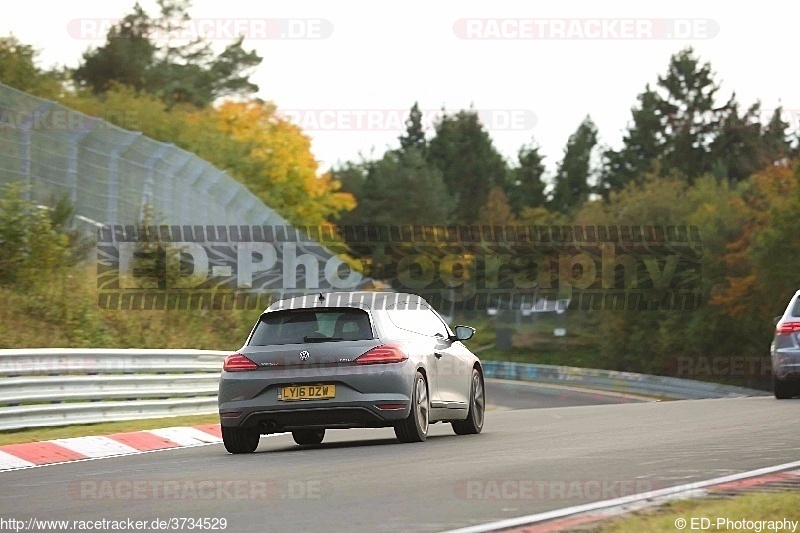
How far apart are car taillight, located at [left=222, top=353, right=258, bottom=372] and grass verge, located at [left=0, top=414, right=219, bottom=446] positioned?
2575 mm

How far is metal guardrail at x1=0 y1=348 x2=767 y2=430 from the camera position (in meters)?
16.3

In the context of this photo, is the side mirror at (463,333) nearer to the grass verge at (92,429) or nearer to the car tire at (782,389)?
the grass verge at (92,429)

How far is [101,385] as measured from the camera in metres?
18.0

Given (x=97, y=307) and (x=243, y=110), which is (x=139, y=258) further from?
(x=243, y=110)

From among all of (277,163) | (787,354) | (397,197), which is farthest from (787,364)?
(397,197)

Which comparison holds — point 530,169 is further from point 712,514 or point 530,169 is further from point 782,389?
point 712,514

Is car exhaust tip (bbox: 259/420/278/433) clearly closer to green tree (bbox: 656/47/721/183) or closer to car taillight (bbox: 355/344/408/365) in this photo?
car taillight (bbox: 355/344/408/365)

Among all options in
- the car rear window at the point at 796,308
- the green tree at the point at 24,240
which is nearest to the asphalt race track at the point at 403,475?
the car rear window at the point at 796,308

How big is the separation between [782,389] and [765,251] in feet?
166

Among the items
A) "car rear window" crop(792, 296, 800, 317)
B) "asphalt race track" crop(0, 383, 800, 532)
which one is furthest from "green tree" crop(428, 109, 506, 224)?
"asphalt race track" crop(0, 383, 800, 532)

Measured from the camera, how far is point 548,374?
61.3 meters

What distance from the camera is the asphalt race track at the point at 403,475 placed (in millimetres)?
8406

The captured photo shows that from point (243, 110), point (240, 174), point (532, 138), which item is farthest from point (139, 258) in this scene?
point (532, 138)

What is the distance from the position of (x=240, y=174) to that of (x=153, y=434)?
194ft
